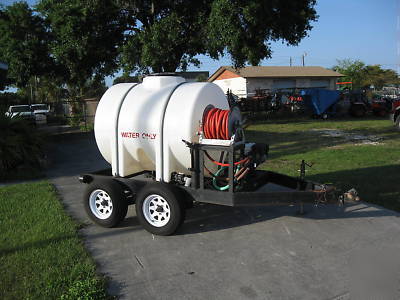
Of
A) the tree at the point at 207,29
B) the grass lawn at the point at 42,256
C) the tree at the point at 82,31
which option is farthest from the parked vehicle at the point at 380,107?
the grass lawn at the point at 42,256

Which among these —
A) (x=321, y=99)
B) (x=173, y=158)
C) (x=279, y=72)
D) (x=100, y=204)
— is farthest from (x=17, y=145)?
(x=279, y=72)

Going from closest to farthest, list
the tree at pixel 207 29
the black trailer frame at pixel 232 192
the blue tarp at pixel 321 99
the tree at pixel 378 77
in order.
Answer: the black trailer frame at pixel 232 192, the tree at pixel 207 29, the blue tarp at pixel 321 99, the tree at pixel 378 77

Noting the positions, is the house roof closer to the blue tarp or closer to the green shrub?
the blue tarp

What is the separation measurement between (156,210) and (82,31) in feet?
52.3

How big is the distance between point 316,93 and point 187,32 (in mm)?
11661

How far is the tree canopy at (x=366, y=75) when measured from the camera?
57.3 m

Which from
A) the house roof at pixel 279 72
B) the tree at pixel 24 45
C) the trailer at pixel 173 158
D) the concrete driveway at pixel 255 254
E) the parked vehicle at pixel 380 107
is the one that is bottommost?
the concrete driveway at pixel 255 254

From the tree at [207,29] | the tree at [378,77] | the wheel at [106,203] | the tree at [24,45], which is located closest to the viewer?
the wheel at [106,203]

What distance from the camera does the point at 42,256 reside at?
14.9 ft

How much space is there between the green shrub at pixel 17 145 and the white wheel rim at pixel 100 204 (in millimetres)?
4470

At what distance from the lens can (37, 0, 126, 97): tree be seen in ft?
59.9

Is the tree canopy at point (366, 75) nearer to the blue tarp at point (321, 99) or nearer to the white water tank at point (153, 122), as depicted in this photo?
the blue tarp at point (321, 99)

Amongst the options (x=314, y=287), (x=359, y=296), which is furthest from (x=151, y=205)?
(x=359, y=296)

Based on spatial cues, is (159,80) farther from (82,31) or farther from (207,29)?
(82,31)
